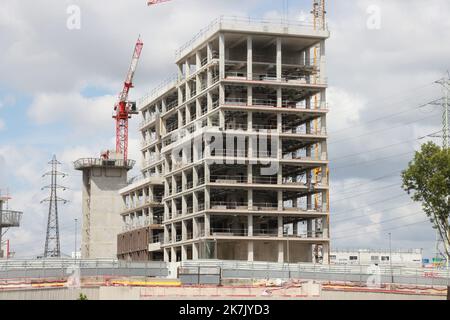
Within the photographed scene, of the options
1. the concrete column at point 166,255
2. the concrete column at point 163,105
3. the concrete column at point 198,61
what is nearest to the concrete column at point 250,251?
the concrete column at point 166,255

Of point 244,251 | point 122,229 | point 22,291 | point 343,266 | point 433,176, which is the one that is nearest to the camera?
point 22,291

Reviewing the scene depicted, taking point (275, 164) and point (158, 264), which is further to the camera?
point (275, 164)

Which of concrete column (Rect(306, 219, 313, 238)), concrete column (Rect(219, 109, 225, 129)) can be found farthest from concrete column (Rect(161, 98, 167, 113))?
concrete column (Rect(306, 219, 313, 238))

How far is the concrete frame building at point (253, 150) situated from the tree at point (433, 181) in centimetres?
3081

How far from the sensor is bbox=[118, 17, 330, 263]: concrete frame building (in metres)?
142

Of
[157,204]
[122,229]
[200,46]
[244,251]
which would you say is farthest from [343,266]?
[122,229]

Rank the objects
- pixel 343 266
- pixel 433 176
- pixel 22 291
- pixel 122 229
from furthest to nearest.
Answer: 1. pixel 122 229
2. pixel 433 176
3. pixel 343 266
4. pixel 22 291

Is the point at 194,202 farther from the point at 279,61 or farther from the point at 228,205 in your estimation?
the point at 279,61

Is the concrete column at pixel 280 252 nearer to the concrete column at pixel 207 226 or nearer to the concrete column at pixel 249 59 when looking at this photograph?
the concrete column at pixel 207 226

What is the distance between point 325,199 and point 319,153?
850 cm

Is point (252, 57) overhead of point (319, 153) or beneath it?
overhead

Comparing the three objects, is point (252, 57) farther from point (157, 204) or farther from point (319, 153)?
point (157, 204)

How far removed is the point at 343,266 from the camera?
104 metres

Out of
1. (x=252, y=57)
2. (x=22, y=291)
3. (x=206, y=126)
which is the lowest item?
(x=22, y=291)
